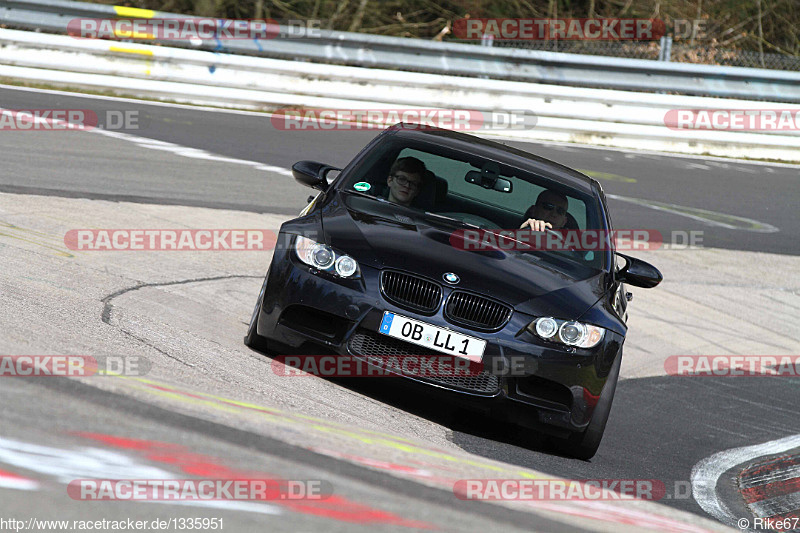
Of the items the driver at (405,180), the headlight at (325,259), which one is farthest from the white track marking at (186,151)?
the headlight at (325,259)

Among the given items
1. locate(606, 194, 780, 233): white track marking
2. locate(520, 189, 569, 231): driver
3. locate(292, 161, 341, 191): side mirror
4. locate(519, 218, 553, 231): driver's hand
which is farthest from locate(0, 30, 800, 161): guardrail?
locate(519, 218, 553, 231): driver's hand

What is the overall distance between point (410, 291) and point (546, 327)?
27.2 inches

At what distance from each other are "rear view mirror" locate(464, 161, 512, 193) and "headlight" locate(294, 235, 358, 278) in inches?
55.4

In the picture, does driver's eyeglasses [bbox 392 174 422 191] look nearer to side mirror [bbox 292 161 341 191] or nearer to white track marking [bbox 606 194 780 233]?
side mirror [bbox 292 161 341 191]

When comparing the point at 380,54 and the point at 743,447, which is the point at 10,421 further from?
the point at 380,54

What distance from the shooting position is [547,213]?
645cm

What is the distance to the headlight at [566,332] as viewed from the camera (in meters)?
5.14

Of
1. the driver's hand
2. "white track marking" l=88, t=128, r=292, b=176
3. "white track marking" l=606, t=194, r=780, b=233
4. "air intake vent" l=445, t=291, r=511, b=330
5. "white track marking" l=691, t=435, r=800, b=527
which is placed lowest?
"white track marking" l=691, t=435, r=800, b=527

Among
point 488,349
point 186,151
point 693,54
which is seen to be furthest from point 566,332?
point 693,54

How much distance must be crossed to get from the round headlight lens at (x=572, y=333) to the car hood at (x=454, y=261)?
0.22ft

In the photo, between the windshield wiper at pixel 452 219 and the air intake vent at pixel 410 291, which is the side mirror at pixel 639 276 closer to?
the windshield wiper at pixel 452 219

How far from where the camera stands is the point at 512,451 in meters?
5.24

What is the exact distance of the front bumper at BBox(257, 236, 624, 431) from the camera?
5094 mm

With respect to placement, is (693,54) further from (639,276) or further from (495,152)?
(639,276)
